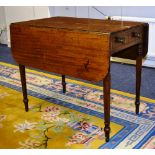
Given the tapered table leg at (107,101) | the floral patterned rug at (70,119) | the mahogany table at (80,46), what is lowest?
the floral patterned rug at (70,119)

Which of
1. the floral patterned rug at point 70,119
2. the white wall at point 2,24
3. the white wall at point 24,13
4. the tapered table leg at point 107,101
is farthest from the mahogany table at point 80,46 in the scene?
the white wall at point 2,24

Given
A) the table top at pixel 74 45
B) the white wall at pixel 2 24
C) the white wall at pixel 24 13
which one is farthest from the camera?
the white wall at pixel 2 24

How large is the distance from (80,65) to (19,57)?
578 millimetres

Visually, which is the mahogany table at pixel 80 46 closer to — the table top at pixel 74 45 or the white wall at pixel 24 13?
the table top at pixel 74 45

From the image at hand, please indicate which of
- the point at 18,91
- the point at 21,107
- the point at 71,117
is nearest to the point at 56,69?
the point at 71,117

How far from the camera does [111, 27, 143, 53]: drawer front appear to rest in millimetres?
1658

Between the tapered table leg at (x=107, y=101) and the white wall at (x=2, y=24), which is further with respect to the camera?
the white wall at (x=2, y=24)

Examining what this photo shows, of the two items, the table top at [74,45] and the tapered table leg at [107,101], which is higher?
the table top at [74,45]

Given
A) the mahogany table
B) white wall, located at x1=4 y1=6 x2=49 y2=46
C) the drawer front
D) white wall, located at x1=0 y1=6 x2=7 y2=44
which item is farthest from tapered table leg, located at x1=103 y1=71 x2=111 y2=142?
white wall, located at x1=0 y1=6 x2=7 y2=44

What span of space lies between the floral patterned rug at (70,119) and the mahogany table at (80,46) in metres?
0.21

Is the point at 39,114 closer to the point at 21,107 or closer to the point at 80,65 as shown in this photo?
the point at 21,107

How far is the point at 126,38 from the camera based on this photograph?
1784 mm

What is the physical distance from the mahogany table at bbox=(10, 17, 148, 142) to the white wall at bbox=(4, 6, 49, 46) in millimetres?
1997

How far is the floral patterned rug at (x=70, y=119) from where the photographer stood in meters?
1.87
